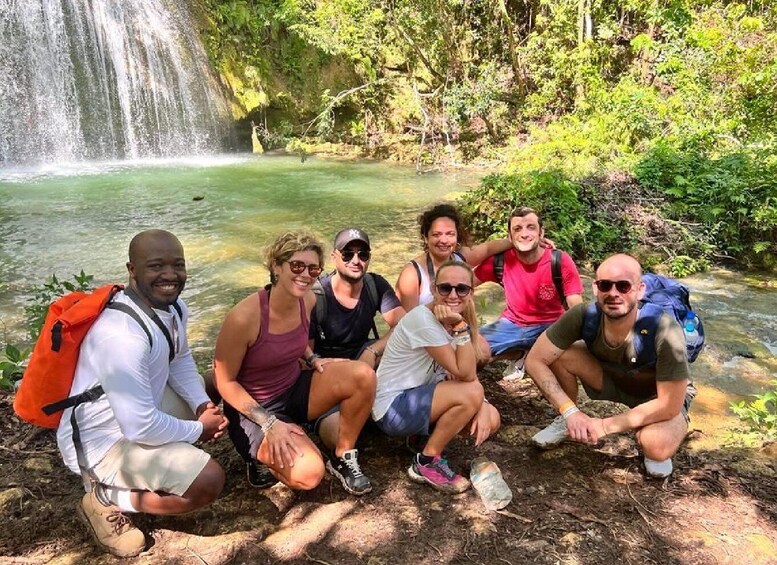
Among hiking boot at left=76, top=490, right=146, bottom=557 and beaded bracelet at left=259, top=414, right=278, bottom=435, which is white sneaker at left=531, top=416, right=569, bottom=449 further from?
hiking boot at left=76, top=490, right=146, bottom=557

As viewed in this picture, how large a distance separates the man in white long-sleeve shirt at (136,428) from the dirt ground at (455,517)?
0.61ft

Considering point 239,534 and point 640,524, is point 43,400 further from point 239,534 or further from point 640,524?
point 640,524

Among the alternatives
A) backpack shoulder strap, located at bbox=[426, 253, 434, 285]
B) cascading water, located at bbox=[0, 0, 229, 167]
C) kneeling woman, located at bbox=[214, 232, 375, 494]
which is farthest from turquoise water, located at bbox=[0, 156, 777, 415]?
kneeling woman, located at bbox=[214, 232, 375, 494]

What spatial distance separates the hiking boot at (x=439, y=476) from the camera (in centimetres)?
275

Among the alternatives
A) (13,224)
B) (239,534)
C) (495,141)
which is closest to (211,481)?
(239,534)

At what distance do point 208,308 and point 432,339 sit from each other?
3729 millimetres

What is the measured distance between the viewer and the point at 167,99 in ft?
55.2

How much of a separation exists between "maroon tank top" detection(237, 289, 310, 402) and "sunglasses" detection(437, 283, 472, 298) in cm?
68

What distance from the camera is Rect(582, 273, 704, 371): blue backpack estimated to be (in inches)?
112

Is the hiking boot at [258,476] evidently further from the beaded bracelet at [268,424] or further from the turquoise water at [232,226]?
the turquoise water at [232,226]

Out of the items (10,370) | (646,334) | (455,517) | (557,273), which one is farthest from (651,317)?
(10,370)

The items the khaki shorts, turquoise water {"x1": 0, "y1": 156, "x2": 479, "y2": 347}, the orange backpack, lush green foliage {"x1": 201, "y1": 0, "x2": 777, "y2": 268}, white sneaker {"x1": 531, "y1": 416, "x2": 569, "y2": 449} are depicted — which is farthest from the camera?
lush green foliage {"x1": 201, "y1": 0, "x2": 777, "y2": 268}

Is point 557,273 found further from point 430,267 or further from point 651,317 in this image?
point 651,317

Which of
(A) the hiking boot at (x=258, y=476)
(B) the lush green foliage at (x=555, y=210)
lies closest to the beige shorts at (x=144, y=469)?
(A) the hiking boot at (x=258, y=476)
